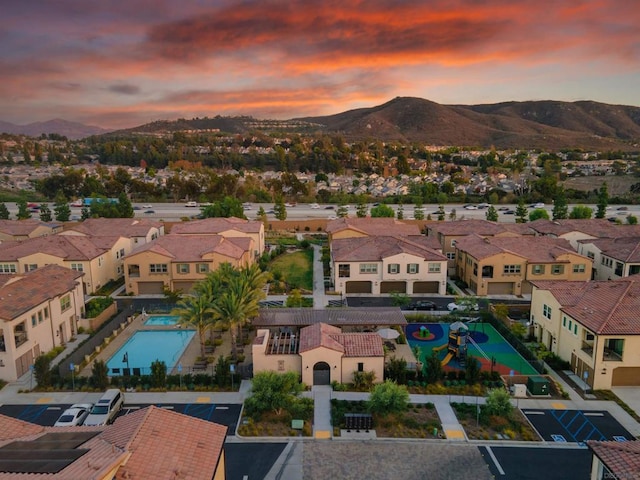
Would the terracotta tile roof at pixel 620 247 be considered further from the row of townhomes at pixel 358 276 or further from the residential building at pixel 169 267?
the residential building at pixel 169 267

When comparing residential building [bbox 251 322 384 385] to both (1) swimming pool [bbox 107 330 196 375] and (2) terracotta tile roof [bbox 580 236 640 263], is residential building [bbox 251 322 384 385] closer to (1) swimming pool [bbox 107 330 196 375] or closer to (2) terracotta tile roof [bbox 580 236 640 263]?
(1) swimming pool [bbox 107 330 196 375]

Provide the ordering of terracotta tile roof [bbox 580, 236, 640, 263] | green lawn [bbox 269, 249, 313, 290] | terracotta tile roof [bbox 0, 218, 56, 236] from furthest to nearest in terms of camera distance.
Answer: terracotta tile roof [bbox 0, 218, 56, 236]
green lawn [bbox 269, 249, 313, 290]
terracotta tile roof [bbox 580, 236, 640, 263]

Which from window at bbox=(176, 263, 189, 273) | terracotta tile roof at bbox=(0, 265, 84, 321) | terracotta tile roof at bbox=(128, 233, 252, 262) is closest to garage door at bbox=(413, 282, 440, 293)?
terracotta tile roof at bbox=(128, 233, 252, 262)

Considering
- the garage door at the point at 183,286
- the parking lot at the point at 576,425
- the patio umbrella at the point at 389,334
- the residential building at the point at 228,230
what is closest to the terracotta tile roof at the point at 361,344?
the patio umbrella at the point at 389,334

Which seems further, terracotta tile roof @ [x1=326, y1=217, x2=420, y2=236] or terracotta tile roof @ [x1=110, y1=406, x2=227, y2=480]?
terracotta tile roof @ [x1=326, y1=217, x2=420, y2=236]

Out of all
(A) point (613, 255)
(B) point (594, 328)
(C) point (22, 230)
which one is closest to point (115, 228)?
(C) point (22, 230)

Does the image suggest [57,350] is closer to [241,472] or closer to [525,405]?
[241,472]
